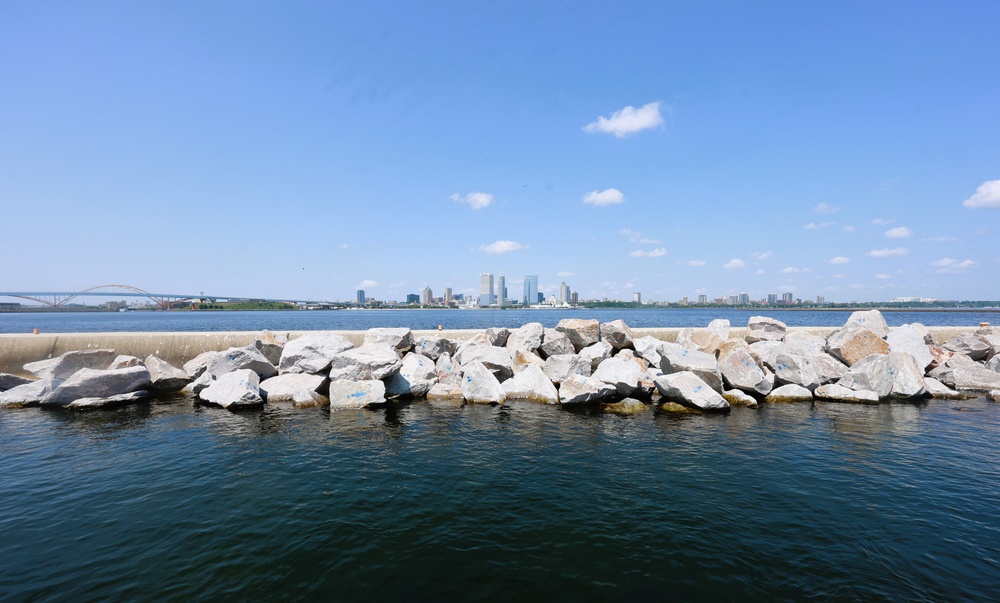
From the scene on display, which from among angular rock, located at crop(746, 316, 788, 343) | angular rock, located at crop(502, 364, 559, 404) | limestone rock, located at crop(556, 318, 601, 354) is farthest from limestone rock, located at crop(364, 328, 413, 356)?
angular rock, located at crop(746, 316, 788, 343)

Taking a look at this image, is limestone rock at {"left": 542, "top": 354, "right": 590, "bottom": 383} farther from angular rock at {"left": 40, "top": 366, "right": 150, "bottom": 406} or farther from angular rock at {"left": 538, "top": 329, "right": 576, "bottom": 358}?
→ angular rock at {"left": 40, "top": 366, "right": 150, "bottom": 406}

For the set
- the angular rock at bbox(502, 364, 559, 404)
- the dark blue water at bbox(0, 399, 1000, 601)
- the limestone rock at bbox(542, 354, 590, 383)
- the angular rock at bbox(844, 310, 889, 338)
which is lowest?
the dark blue water at bbox(0, 399, 1000, 601)

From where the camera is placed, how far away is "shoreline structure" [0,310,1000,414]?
15.8 metres

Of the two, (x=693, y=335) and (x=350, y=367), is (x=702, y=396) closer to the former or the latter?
(x=693, y=335)

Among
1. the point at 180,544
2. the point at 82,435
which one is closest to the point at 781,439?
the point at 180,544

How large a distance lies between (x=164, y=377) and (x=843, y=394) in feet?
98.5

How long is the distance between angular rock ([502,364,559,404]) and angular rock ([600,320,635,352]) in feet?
16.0

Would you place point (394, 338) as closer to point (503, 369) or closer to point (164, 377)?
point (503, 369)

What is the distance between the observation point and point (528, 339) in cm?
2022

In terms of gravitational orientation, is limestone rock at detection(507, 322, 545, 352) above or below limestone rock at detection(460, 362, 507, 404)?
above

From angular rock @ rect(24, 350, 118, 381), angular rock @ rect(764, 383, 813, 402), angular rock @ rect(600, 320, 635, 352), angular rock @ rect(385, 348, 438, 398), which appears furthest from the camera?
angular rock @ rect(600, 320, 635, 352)

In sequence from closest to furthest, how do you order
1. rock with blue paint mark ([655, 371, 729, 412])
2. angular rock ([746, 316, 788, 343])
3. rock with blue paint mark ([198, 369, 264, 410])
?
rock with blue paint mark ([655, 371, 729, 412]), rock with blue paint mark ([198, 369, 264, 410]), angular rock ([746, 316, 788, 343])

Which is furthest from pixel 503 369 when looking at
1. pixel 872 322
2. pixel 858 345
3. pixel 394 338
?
pixel 872 322

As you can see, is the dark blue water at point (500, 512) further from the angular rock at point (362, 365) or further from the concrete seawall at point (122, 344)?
the concrete seawall at point (122, 344)
